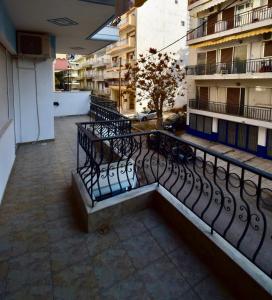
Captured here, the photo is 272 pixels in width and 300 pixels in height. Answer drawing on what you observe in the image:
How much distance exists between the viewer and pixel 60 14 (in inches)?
157

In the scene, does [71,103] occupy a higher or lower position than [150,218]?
higher

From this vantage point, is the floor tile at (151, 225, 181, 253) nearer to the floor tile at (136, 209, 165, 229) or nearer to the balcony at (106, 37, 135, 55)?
the floor tile at (136, 209, 165, 229)

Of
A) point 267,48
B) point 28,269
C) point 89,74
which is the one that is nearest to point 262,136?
point 267,48

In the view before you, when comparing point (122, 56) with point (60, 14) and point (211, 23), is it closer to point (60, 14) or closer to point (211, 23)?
point (211, 23)

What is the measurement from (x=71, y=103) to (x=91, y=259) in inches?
391

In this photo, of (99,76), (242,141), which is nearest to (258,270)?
(242,141)

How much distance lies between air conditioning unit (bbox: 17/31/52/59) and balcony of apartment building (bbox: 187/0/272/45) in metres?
6.00

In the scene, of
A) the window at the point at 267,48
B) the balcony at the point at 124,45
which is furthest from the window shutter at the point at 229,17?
the balcony at the point at 124,45

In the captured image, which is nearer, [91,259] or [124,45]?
[91,259]

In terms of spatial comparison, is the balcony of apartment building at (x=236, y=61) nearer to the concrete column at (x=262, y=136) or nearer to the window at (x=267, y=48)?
the window at (x=267, y=48)

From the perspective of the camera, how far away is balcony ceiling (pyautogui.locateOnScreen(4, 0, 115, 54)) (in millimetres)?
3432

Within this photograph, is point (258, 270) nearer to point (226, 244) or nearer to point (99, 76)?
point (226, 244)

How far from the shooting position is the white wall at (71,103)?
11.1m

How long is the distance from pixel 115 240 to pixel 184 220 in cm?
67
